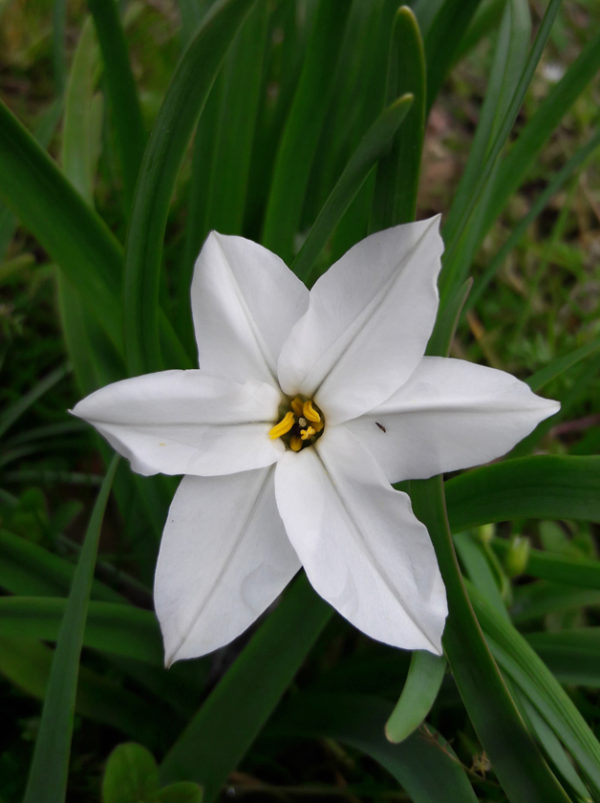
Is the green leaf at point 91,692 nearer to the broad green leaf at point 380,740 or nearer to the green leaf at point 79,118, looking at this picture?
the broad green leaf at point 380,740

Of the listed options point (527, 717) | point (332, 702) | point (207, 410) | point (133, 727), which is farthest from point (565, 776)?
point (133, 727)

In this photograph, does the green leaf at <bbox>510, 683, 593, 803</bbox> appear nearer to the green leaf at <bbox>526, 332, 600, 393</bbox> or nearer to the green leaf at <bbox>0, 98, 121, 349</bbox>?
the green leaf at <bbox>526, 332, 600, 393</bbox>

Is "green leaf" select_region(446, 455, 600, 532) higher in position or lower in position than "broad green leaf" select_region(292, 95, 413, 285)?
lower

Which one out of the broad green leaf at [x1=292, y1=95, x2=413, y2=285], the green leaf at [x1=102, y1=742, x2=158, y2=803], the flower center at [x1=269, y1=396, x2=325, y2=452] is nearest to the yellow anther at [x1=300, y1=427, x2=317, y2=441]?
the flower center at [x1=269, y1=396, x2=325, y2=452]

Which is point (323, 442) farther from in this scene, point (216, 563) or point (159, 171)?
point (159, 171)

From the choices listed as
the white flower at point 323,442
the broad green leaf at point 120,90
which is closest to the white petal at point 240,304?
the white flower at point 323,442

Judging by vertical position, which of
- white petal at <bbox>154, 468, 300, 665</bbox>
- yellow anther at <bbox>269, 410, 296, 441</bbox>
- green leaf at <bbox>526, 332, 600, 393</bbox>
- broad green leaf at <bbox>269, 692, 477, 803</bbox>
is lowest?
broad green leaf at <bbox>269, 692, 477, 803</bbox>
